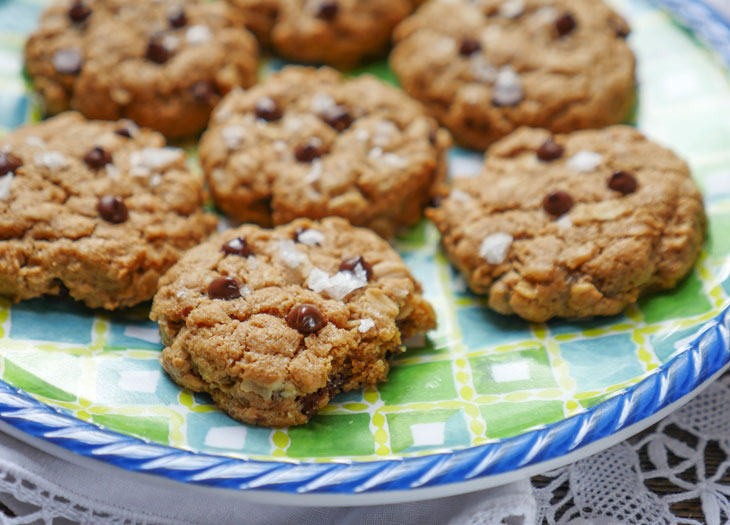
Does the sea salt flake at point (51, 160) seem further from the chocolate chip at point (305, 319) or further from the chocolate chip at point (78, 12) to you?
the chocolate chip at point (305, 319)

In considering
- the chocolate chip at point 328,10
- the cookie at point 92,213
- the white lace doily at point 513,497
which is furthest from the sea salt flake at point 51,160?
Answer: the chocolate chip at point 328,10

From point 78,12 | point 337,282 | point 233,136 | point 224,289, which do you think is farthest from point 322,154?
point 78,12

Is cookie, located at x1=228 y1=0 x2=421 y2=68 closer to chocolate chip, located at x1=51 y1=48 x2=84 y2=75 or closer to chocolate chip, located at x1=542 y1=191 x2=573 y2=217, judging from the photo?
chocolate chip, located at x1=51 y1=48 x2=84 y2=75

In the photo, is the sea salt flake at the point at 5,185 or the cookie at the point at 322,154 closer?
the sea salt flake at the point at 5,185

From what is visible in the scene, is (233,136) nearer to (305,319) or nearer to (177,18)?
(177,18)

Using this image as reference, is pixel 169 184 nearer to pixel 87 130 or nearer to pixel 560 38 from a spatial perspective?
pixel 87 130

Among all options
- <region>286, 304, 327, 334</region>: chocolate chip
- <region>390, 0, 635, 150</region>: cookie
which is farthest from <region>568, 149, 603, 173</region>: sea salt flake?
<region>286, 304, 327, 334</region>: chocolate chip
